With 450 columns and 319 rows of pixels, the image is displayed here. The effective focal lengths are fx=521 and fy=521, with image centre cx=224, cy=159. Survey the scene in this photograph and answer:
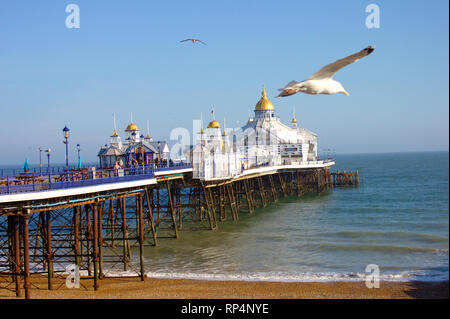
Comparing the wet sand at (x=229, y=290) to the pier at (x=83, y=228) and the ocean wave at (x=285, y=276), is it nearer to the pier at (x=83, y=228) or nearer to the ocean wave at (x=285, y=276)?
the pier at (x=83, y=228)

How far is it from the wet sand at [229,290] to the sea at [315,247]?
1.09 m

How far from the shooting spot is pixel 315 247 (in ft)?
94.1

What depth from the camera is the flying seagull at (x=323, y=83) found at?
20.2ft

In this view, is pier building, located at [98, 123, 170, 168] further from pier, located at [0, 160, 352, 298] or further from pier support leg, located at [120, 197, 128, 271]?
pier support leg, located at [120, 197, 128, 271]

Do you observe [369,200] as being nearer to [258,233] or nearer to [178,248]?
[258,233]

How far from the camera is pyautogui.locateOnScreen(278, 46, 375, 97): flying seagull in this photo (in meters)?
6.16

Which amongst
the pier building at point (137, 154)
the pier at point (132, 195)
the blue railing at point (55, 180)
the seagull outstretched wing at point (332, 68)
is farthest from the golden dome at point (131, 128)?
the seagull outstretched wing at point (332, 68)

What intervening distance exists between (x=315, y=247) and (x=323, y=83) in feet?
76.9

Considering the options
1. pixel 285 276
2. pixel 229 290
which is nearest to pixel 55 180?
pixel 229 290

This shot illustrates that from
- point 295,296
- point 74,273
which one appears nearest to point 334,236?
point 295,296

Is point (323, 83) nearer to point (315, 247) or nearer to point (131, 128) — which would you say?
point (315, 247)

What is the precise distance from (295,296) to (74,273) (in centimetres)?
887

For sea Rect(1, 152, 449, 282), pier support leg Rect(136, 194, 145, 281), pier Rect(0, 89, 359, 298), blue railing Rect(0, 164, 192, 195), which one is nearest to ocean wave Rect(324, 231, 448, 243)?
sea Rect(1, 152, 449, 282)

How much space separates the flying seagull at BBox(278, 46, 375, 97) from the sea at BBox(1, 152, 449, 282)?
640 inches
